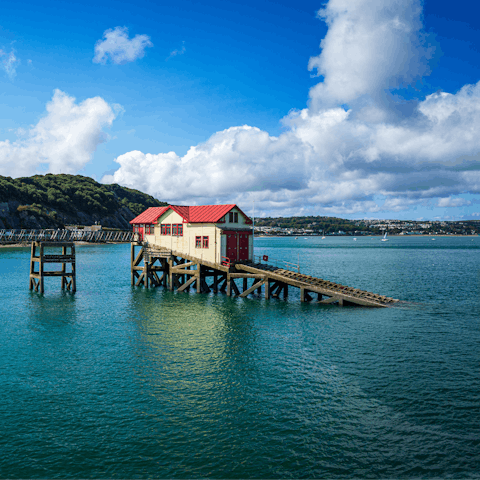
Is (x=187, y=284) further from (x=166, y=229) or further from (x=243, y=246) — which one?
(x=166, y=229)

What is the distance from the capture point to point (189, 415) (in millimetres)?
16469

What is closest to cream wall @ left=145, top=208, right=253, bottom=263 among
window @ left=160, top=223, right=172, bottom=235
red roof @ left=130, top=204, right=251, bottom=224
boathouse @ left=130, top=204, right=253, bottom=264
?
boathouse @ left=130, top=204, right=253, bottom=264

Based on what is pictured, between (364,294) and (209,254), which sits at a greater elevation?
(209,254)

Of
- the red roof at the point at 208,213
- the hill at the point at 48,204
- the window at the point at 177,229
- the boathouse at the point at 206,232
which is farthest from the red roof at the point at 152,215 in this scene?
the hill at the point at 48,204

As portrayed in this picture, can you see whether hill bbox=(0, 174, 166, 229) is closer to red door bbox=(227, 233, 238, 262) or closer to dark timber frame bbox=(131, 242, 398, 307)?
dark timber frame bbox=(131, 242, 398, 307)

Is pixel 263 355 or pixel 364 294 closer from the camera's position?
pixel 263 355

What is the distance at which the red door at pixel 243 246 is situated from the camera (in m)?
44.2

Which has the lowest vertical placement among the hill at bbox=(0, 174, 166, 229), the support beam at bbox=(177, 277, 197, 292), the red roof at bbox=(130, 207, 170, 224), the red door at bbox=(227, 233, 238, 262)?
the support beam at bbox=(177, 277, 197, 292)

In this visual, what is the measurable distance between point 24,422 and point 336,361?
15.8 meters

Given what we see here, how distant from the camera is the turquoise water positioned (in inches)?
532

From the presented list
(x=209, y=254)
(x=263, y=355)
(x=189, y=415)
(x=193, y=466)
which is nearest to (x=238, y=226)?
(x=209, y=254)

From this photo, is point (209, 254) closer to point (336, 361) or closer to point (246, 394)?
point (336, 361)

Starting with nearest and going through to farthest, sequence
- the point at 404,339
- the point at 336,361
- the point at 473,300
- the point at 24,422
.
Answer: the point at 24,422 < the point at 336,361 < the point at 404,339 < the point at 473,300

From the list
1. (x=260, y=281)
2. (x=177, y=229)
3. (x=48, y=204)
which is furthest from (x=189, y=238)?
(x=48, y=204)
